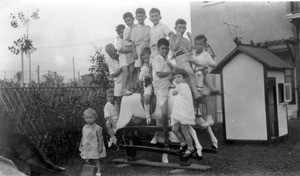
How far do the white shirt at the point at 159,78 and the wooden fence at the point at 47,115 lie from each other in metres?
2.69

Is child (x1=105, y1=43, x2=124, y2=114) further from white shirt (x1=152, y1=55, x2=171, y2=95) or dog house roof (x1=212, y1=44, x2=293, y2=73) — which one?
dog house roof (x1=212, y1=44, x2=293, y2=73)

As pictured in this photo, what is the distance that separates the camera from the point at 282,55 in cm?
1274

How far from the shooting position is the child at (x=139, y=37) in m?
6.62

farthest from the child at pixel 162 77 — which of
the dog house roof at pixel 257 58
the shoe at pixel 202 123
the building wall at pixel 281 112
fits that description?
the building wall at pixel 281 112

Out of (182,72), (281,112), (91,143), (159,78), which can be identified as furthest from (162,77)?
(281,112)

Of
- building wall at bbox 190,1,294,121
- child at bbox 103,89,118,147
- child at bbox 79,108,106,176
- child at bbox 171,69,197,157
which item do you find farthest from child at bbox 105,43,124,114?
building wall at bbox 190,1,294,121

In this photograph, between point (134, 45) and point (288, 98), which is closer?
point (134, 45)

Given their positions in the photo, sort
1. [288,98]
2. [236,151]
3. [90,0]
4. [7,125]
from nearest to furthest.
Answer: [90,0] < [7,125] < [236,151] < [288,98]

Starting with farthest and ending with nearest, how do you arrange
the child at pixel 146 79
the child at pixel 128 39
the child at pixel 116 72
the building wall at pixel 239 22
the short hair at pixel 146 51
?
the building wall at pixel 239 22
the child at pixel 116 72
the child at pixel 128 39
the short hair at pixel 146 51
the child at pixel 146 79

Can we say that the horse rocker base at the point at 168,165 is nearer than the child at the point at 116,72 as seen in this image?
Yes

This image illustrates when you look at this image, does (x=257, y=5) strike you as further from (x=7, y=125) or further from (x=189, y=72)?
(x=7, y=125)

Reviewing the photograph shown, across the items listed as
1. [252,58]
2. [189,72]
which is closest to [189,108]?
[189,72]

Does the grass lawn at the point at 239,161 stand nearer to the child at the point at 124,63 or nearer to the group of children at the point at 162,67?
the group of children at the point at 162,67

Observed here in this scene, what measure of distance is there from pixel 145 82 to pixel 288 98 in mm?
4167
